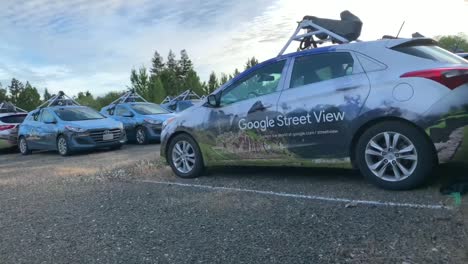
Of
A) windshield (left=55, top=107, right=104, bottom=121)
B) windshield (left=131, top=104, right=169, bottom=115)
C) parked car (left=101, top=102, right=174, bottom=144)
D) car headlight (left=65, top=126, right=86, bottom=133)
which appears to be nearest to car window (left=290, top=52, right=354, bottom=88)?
car headlight (left=65, top=126, right=86, bottom=133)

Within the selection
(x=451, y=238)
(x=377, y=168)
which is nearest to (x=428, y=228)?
(x=451, y=238)

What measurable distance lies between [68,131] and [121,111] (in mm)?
3690

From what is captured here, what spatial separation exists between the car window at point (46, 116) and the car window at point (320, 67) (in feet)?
31.4

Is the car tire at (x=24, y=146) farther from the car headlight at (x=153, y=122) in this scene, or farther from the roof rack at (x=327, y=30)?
the roof rack at (x=327, y=30)

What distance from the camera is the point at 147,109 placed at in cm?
1552

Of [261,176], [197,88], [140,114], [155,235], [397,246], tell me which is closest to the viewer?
[397,246]

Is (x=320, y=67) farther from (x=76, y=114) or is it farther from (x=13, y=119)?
(x=13, y=119)

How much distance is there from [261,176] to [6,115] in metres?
12.0

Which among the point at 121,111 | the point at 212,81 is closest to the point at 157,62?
the point at 212,81

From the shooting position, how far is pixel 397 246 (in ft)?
11.0

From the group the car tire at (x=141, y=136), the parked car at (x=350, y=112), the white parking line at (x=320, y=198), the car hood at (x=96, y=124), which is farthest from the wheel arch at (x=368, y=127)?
the car tire at (x=141, y=136)

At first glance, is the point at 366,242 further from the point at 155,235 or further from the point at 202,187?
the point at 202,187

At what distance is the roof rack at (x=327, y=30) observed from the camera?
6238 mm

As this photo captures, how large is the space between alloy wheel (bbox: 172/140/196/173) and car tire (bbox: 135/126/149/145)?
7794 mm
